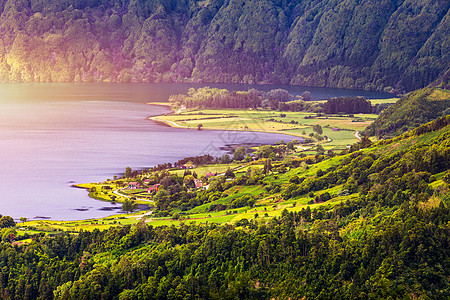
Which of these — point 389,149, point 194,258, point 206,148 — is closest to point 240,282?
point 194,258

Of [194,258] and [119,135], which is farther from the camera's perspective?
[119,135]

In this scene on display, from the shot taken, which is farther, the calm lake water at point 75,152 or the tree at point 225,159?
the tree at point 225,159

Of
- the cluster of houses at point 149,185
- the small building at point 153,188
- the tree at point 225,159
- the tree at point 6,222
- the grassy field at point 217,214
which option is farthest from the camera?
the tree at point 225,159

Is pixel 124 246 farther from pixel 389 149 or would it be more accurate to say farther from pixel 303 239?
pixel 389 149

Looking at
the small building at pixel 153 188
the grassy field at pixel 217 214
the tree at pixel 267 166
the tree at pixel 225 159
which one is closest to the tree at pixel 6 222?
the grassy field at pixel 217 214

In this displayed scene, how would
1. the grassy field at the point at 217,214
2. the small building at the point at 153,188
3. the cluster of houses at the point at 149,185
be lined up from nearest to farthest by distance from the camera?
the grassy field at the point at 217,214 → the small building at the point at 153,188 → the cluster of houses at the point at 149,185

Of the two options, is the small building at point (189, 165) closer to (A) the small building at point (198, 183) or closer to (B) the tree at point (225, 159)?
(B) the tree at point (225, 159)

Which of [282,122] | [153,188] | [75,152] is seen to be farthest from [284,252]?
[282,122]
